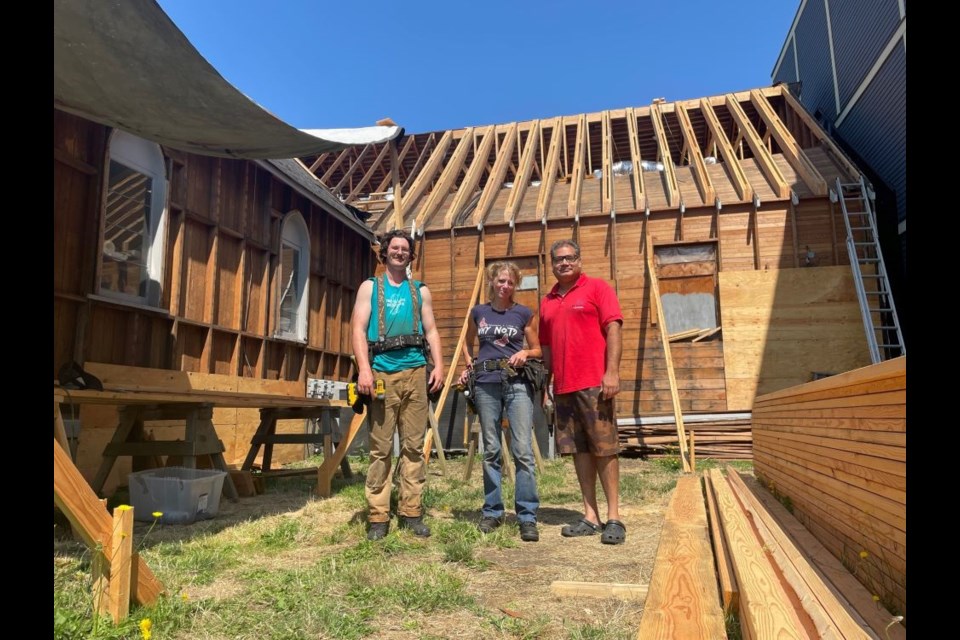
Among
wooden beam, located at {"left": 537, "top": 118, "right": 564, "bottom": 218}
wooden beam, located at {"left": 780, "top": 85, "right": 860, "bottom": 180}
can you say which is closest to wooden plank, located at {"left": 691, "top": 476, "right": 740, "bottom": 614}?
wooden beam, located at {"left": 537, "top": 118, "right": 564, "bottom": 218}

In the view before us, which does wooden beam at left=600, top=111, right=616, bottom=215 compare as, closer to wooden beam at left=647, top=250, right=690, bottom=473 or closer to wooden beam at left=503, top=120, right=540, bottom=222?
wooden beam at left=647, top=250, right=690, bottom=473

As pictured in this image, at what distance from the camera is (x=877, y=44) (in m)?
11.4

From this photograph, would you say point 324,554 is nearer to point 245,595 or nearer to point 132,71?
point 245,595

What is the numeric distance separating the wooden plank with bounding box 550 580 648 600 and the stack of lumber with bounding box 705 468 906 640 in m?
0.33

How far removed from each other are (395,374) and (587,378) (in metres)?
1.17

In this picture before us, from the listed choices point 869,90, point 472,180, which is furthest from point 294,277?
point 869,90

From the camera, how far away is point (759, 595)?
1852 millimetres

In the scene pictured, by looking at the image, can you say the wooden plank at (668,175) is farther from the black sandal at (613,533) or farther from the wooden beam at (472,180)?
the black sandal at (613,533)

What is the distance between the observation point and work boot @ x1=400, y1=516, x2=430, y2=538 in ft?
11.9

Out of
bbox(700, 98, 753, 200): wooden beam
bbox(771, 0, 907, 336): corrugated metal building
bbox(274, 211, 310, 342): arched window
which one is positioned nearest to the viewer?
bbox(274, 211, 310, 342): arched window

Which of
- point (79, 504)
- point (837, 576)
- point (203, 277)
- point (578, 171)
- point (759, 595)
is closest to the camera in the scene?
point (759, 595)

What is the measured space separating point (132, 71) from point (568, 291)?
301cm

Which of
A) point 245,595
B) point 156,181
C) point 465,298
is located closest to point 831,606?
point 245,595

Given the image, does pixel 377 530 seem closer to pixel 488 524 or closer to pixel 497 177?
pixel 488 524
